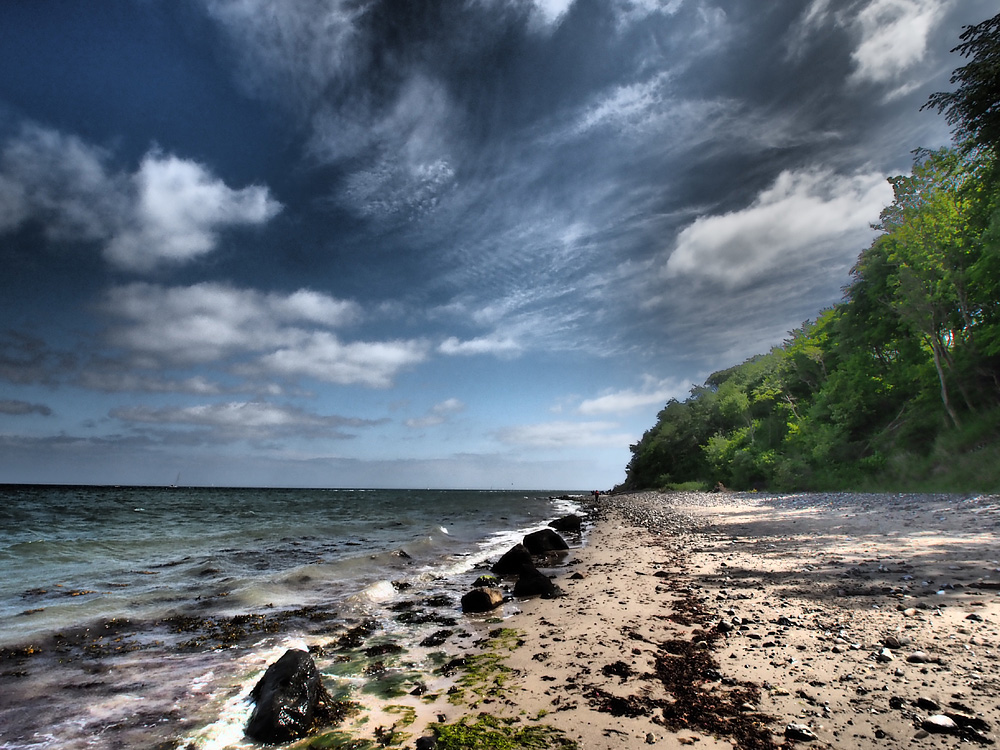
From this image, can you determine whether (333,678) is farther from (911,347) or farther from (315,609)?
(911,347)

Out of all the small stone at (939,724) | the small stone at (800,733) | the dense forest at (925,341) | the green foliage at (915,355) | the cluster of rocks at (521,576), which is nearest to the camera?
the small stone at (939,724)

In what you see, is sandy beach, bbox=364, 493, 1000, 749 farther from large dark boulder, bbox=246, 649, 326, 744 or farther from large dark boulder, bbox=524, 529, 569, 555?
large dark boulder, bbox=524, 529, 569, 555

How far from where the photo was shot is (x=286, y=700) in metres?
4.91

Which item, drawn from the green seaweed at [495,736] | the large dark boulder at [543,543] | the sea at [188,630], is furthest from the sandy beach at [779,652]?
the large dark boulder at [543,543]

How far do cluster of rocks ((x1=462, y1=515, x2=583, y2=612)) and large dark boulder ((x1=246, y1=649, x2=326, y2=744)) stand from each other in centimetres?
497

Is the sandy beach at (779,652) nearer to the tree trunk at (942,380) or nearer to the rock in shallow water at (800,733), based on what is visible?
the rock in shallow water at (800,733)

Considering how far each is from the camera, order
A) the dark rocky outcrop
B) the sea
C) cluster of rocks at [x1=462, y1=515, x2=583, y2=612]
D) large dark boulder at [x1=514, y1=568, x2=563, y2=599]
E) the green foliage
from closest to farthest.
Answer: the sea, the dark rocky outcrop, cluster of rocks at [x1=462, y1=515, x2=583, y2=612], large dark boulder at [x1=514, y1=568, x2=563, y2=599], the green foliage

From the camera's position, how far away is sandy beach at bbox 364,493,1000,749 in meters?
3.73

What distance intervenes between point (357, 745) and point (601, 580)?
829cm

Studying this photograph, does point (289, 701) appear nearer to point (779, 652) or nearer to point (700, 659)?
point (700, 659)

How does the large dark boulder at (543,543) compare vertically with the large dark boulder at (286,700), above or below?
below

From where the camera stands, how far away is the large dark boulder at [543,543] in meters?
18.4

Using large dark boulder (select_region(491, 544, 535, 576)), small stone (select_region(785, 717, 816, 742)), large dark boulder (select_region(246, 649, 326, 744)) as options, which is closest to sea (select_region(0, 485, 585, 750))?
large dark boulder (select_region(246, 649, 326, 744))

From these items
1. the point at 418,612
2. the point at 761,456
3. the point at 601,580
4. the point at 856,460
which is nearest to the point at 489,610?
the point at 418,612
